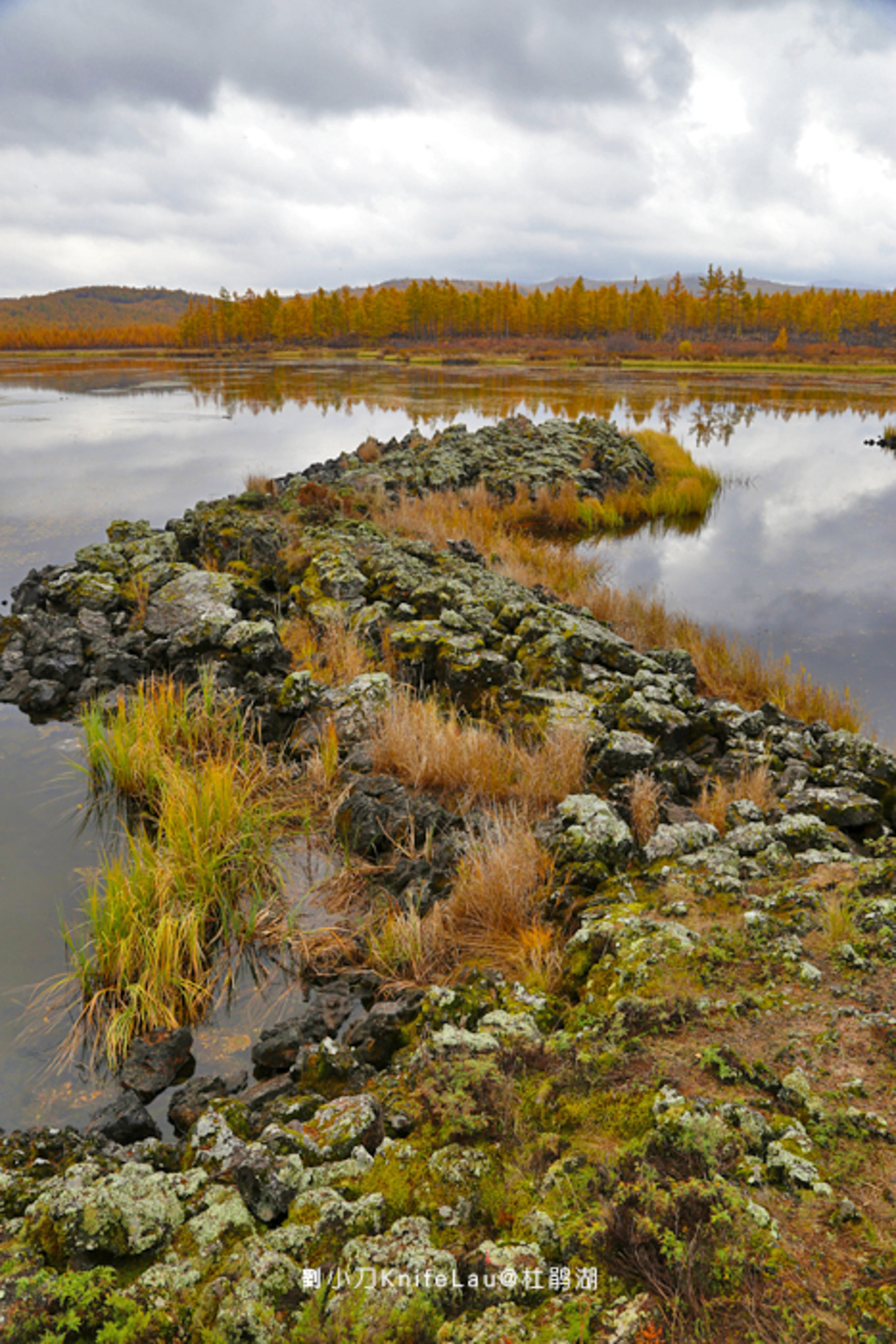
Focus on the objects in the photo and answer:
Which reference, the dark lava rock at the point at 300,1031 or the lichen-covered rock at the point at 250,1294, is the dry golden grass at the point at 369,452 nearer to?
the dark lava rock at the point at 300,1031

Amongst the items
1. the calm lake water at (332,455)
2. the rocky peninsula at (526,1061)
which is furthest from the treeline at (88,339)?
the rocky peninsula at (526,1061)

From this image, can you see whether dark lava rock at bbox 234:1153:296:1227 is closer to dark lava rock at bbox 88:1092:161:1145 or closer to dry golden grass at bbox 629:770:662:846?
dark lava rock at bbox 88:1092:161:1145

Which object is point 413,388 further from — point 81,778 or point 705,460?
point 81,778

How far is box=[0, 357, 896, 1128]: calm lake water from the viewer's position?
534 cm

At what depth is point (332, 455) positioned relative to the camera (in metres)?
26.4

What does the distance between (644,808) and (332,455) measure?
76.7 ft

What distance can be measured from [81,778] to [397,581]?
4771 mm

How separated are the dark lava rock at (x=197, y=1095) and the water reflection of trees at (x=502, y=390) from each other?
32.1 meters

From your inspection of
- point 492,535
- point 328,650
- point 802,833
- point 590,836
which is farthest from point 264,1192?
point 492,535

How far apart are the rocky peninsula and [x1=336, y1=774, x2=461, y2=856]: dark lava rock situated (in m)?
0.03

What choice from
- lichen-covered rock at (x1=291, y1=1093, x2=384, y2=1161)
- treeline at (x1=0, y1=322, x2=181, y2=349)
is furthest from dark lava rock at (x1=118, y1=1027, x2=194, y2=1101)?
treeline at (x1=0, y1=322, x2=181, y2=349)

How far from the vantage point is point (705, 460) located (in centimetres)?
2736

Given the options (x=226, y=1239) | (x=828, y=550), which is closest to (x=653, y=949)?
(x=226, y=1239)

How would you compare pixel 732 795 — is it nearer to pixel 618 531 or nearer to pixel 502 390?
pixel 618 531
